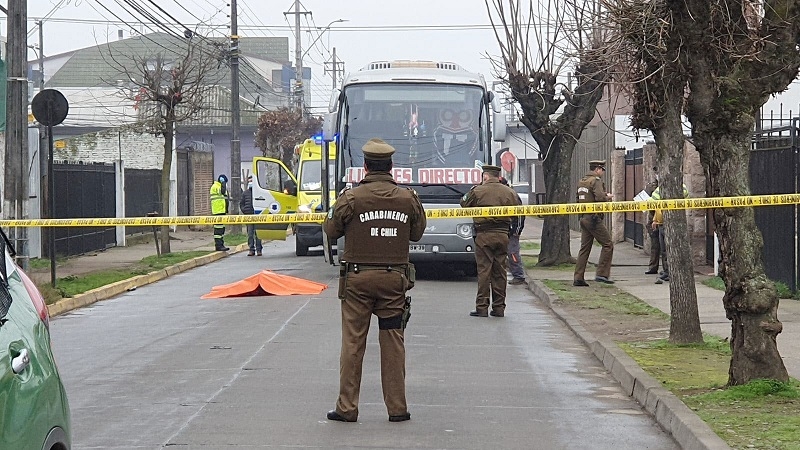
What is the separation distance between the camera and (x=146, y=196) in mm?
36469

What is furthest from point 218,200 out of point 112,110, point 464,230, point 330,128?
point 112,110

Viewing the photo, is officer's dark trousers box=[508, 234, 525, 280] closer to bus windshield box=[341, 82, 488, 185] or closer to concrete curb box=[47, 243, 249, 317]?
bus windshield box=[341, 82, 488, 185]

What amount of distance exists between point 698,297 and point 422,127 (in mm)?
6258

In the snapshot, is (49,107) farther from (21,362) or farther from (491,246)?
(21,362)

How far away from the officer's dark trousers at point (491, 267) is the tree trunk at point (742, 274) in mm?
5910

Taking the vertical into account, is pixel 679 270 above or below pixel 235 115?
below

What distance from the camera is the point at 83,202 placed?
27.3 metres

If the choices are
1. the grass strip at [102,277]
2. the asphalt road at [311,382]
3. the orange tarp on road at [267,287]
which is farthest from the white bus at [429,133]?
the grass strip at [102,277]

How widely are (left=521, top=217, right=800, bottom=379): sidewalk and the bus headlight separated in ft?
4.69

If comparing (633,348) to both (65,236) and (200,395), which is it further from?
(65,236)

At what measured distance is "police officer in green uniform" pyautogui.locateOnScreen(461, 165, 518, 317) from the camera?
1484 cm

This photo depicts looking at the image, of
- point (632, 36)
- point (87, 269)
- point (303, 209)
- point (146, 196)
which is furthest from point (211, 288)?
point (146, 196)

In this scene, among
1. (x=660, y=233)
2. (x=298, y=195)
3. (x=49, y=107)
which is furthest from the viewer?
(x=298, y=195)

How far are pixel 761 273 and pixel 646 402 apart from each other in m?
1.28
